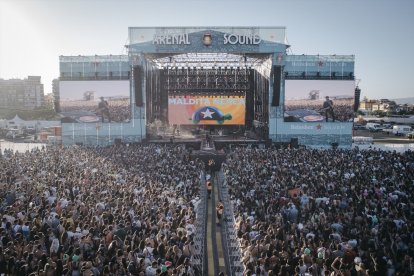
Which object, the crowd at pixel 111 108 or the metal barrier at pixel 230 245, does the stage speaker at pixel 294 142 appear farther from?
the metal barrier at pixel 230 245

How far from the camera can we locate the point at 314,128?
32.8 meters

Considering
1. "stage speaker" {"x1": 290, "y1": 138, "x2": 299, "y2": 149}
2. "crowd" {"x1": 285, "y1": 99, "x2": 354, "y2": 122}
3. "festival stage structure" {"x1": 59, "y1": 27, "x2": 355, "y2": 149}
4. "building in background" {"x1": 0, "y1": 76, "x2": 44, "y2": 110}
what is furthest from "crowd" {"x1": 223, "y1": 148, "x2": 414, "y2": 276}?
"building in background" {"x1": 0, "y1": 76, "x2": 44, "y2": 110}

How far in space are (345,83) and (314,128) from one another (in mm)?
5148

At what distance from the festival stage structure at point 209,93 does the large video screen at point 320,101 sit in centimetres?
9

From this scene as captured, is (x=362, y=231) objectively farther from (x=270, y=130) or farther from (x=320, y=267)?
(x=270, y=130)

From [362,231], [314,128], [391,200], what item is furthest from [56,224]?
[314,128]

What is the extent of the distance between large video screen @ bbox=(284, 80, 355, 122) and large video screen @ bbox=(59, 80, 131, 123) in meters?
15.2

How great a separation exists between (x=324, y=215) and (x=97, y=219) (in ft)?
22.7

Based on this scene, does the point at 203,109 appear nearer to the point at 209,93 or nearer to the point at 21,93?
the point at 209,93

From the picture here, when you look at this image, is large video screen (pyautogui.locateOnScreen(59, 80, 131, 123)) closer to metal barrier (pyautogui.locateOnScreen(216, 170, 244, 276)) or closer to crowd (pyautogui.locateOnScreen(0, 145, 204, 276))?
crowd (pyautogui.locateOnScreen(0, 145, 204, 276))

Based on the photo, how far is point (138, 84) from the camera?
30969 millimetres

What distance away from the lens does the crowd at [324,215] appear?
775 centimetres

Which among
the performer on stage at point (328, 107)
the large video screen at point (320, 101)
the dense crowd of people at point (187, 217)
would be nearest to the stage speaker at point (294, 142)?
the large video screen at point (320, 101)

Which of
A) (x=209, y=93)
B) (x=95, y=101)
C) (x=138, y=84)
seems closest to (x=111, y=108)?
A: (x=95, y=101)
